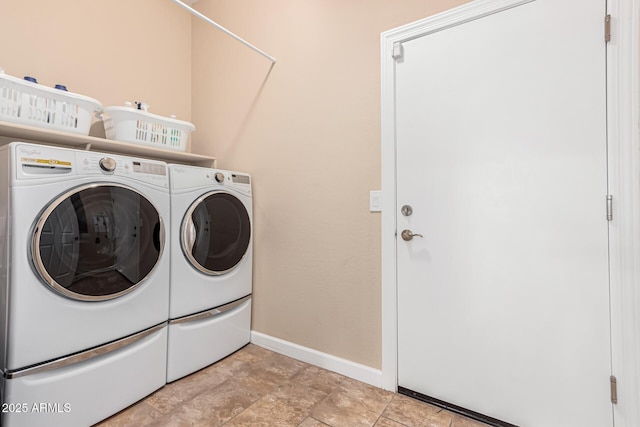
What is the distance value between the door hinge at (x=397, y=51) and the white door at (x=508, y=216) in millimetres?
36

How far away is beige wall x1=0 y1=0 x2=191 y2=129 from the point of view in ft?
5.64

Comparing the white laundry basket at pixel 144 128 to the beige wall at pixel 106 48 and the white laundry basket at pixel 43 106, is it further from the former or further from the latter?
the beige wall at pixel 106 48

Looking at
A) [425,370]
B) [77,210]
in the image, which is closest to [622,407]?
[425,370]

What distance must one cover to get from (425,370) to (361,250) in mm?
714

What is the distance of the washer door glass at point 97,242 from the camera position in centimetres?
120

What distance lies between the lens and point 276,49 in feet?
6.84

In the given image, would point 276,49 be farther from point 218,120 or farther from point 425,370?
point 425,370

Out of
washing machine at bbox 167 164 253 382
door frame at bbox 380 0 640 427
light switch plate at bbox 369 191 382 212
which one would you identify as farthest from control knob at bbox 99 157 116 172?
door frame at bbox 380 0 640 427

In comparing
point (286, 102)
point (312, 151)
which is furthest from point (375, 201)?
point (286, 102)

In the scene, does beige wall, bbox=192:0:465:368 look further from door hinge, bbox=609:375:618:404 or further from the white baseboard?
door hinge, bbox=609:375:618:404

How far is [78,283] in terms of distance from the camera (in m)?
1.28

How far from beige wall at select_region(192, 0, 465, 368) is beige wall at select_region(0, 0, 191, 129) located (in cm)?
41

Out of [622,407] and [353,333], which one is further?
[353,333]

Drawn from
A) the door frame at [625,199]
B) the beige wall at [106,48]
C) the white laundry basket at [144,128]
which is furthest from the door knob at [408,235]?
the beige wall at [106,48]
